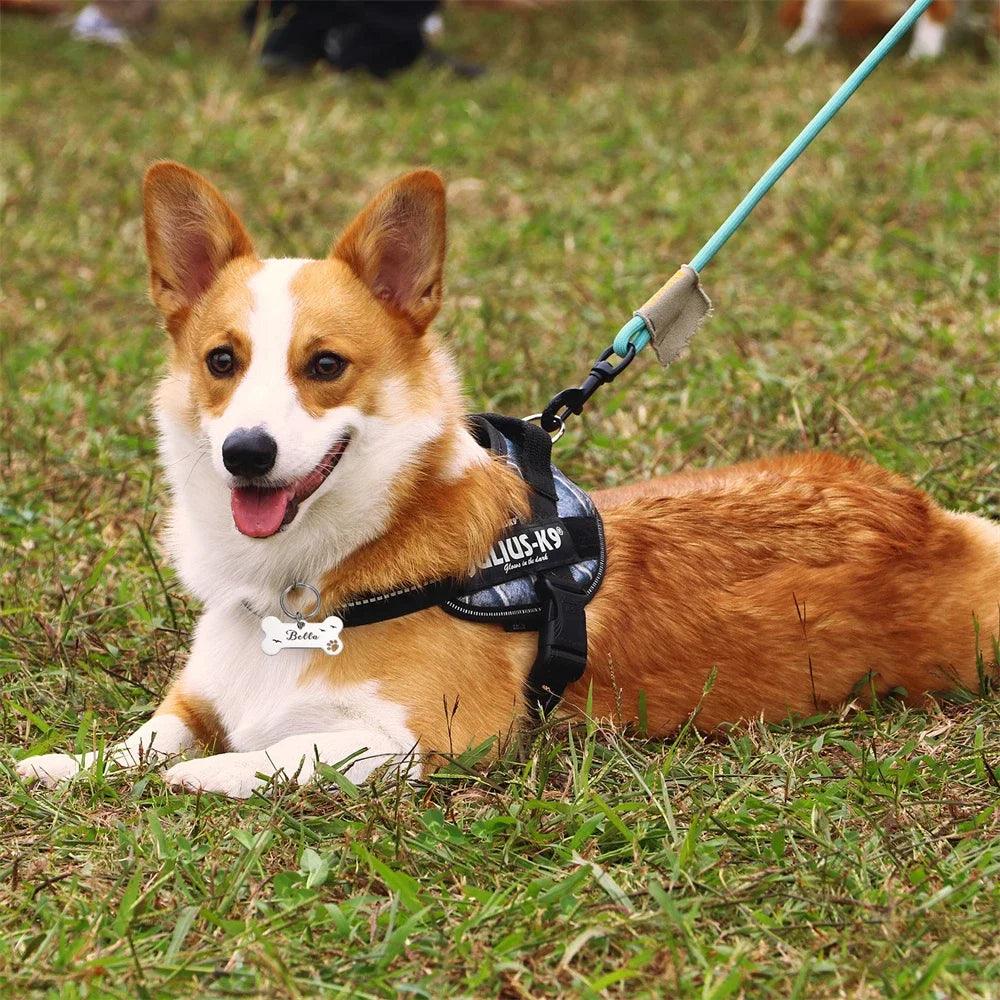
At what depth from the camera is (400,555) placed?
3025mm

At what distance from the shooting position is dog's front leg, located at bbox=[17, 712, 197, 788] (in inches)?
119

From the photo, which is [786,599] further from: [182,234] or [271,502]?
[182,234]

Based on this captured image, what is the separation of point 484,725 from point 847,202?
423cm

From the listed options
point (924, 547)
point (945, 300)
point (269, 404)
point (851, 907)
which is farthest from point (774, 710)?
point (945, 300)

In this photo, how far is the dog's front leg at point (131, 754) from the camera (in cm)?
303

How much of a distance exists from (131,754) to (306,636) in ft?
1.58

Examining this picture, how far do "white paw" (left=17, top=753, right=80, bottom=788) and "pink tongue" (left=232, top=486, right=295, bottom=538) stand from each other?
649 mm

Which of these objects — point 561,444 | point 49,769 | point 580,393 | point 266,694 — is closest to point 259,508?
point 266,694

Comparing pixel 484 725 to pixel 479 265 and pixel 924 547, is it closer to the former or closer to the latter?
pixel 924 547

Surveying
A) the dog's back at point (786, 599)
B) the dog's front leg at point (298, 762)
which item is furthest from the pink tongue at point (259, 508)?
the dog's back at point (786, 599)

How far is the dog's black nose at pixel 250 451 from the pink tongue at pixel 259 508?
99 millimetres

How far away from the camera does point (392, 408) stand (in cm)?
303

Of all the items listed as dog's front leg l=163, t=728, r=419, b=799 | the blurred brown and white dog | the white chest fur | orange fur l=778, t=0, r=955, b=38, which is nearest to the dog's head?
the white chest fur

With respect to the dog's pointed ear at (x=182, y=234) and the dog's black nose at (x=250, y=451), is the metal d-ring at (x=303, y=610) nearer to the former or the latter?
the dog's black nose at (x=250, y=451)
